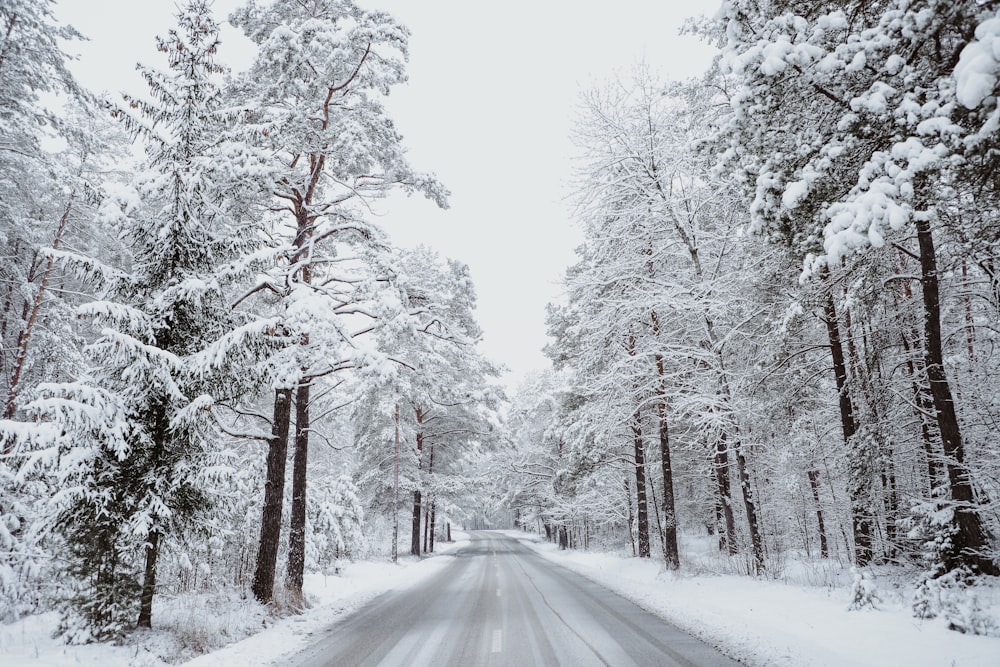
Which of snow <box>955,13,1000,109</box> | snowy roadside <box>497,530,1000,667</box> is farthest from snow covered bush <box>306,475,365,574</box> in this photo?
snow <box>955,13,1000,109</box>

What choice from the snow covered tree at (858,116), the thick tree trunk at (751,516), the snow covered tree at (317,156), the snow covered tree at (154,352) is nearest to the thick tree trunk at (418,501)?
the snow covered tree at (317,156)

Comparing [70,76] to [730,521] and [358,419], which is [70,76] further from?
[730,521]

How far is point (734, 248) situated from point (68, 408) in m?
14.4

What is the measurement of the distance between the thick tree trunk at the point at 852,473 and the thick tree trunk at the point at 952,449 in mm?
1381

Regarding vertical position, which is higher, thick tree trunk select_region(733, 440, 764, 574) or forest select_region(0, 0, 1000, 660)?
Answer: forest select_region(0, 0, 1000, 660)

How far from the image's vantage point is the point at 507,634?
857 centimetres

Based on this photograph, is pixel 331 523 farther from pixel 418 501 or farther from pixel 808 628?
pixel 808 628

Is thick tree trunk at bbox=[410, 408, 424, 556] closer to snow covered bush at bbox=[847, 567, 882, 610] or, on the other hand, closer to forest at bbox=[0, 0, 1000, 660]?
forest at bbox=[0, 0, 1000, 660]

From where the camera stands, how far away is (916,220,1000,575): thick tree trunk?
7.74 m

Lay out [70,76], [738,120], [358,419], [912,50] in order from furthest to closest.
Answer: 1. [358,419]
2. [70,76]
3. [738,120]
4. [912,50]

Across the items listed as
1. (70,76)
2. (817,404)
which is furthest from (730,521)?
(70,76)

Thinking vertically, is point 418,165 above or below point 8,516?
above

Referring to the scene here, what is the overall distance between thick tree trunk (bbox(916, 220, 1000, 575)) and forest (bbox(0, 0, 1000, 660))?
6 cm

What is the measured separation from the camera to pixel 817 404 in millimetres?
12867
